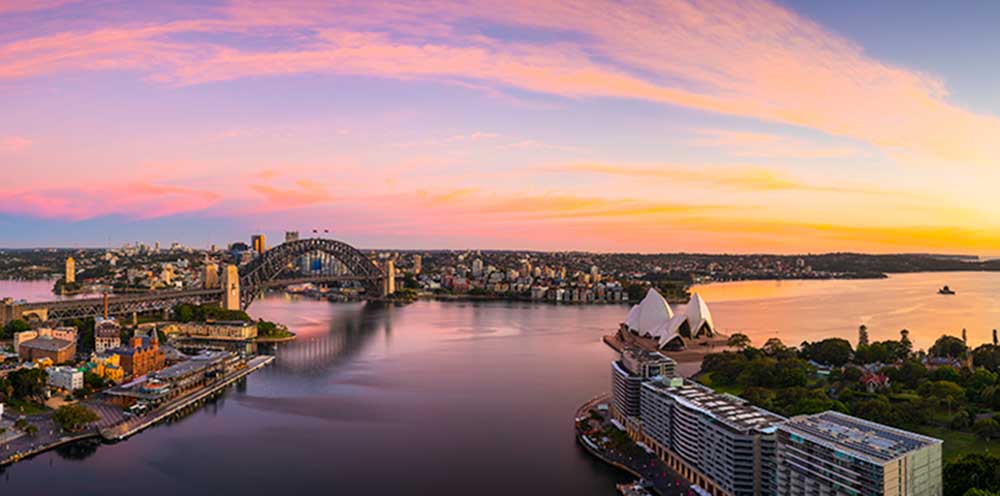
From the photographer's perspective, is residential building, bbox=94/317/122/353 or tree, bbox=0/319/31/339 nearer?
residential building, bbox=94/317/122/353

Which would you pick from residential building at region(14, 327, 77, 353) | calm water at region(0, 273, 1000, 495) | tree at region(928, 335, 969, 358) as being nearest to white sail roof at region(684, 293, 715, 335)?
calm water at region(0, 273, 1000, 495)

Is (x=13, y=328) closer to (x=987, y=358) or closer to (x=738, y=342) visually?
(x=738, y=342)

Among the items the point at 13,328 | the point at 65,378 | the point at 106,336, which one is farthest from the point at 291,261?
the point at 65,378

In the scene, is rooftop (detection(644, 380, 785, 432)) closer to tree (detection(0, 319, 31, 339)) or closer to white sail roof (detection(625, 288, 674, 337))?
white sail roof (detection(625, 288, 674, 337))

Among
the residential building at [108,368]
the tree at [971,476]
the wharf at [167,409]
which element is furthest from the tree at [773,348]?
the residential building at [108,368]

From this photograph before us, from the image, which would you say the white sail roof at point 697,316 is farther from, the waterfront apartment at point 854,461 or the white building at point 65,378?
the white building at point 65,378

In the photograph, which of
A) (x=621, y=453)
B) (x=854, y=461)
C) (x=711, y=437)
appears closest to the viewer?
(x=854, y=461)
